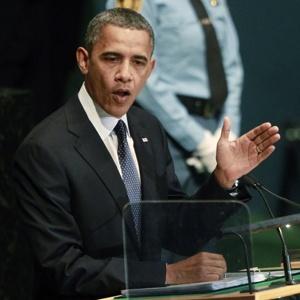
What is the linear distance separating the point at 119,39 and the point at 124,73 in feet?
0.42

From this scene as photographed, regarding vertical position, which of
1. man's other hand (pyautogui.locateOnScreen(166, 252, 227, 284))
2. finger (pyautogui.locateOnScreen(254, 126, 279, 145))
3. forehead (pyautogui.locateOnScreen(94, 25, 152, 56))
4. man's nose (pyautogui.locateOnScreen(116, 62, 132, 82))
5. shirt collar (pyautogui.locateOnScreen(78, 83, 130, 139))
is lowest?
man's other hand (pyautogui.locateOnScreen(166, 252, 227, 284))

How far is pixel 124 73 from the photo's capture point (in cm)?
451

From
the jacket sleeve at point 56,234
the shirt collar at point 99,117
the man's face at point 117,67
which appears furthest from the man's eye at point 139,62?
the jacket sleeve at point 56,234

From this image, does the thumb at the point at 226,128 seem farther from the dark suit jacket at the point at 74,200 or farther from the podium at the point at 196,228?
the podium at the point at 196,228

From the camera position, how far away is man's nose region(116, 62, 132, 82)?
14.8 feet

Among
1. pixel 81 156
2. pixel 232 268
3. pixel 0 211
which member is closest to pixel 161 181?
pixel 81 156

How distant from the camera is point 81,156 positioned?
4.48 m

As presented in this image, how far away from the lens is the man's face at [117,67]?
4527 mm

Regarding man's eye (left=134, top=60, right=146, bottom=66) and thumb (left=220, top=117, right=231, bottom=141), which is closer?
thumb (left=220, top=117, right=231, bottom=141)

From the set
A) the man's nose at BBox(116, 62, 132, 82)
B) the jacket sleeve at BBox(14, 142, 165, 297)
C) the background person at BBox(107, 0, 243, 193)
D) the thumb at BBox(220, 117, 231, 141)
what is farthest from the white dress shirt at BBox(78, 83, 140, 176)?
the background person at BBox(107, 0, 243, 193)

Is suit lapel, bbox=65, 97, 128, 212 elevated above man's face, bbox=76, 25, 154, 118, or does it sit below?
below

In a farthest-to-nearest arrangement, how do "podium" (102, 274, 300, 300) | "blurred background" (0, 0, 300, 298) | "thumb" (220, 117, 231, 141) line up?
"blurred background" (0, 0, 300, 298), "thumb" (220, 117, 231, 141), "podium" (102, 274, 300, 300)

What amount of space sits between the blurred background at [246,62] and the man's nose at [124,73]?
205cm

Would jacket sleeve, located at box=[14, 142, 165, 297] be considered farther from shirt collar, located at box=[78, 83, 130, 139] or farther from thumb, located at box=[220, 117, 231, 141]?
thumb, located at box=[220, 117, 231, 141]
